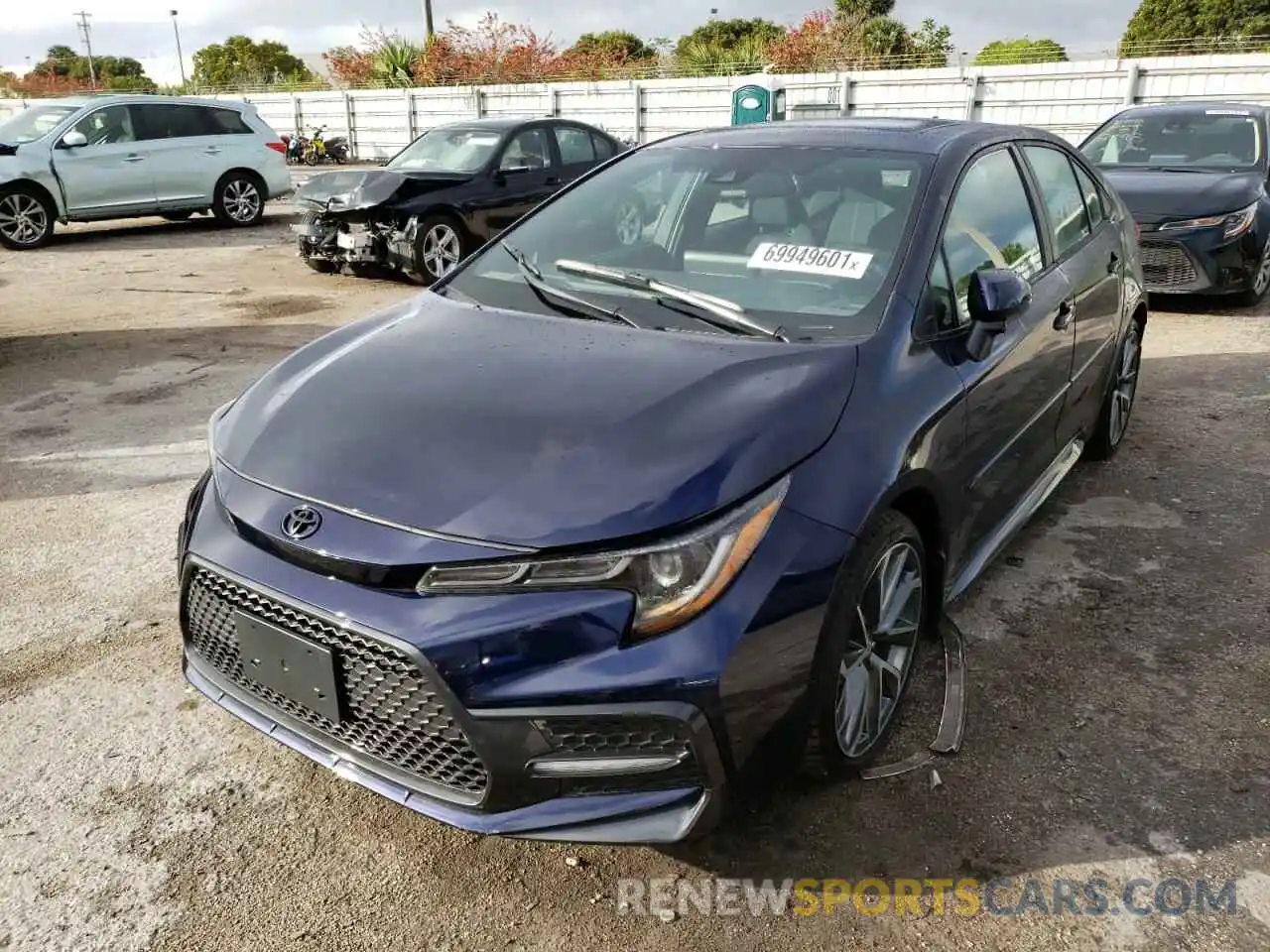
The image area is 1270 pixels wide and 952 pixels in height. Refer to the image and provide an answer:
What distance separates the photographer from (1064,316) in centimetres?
359

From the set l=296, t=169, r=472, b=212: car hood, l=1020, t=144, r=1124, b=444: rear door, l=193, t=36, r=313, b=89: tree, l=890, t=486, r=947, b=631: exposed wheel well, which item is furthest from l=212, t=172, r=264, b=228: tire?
l=193, t=36, r=313, b=89: tree

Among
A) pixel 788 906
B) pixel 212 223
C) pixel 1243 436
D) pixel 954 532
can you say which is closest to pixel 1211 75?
pixel 1243 436

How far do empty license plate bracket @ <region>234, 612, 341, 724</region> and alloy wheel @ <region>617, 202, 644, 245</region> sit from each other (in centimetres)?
176

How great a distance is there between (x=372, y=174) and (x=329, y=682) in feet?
26.6

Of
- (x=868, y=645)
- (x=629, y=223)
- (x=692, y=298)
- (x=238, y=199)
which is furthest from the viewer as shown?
(x=238, y=199)

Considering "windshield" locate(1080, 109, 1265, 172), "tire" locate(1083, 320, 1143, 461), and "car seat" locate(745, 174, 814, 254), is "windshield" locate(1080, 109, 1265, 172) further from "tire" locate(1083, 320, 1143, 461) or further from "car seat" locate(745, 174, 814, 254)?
"car seat" locate(745, 174, 814, 254)

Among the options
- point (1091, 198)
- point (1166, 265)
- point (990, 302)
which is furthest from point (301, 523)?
point (1166, 265)

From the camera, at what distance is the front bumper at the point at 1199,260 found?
7391mm

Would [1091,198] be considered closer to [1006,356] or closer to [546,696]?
[1006,356]

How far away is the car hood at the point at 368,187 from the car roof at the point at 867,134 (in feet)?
19.4

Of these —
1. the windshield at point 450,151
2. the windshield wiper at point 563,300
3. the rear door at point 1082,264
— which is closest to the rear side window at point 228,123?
the windshield at point 450,151

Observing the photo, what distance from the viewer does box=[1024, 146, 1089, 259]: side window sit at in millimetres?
3746

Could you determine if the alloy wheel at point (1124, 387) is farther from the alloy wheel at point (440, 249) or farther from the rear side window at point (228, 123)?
the rear side window at point (228, 123)

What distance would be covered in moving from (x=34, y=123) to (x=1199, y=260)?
1271cm
